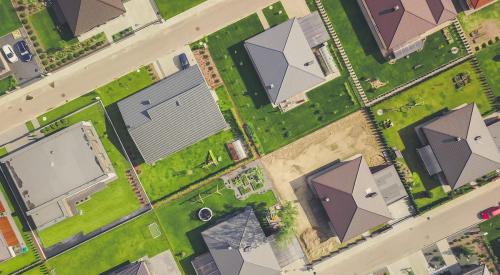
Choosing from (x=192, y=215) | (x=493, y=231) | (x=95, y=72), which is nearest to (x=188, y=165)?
(x=192, y=215)

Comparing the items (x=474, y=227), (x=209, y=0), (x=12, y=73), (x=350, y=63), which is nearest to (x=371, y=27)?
(x=350, y=63)

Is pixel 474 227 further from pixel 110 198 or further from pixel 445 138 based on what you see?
pixel 110 198

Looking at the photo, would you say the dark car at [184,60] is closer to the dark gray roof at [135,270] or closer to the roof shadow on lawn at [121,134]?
the roof shadow on lawn at [121,134]

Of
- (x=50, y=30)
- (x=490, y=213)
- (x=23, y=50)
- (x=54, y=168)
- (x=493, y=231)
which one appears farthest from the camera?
(x=493, y=231)

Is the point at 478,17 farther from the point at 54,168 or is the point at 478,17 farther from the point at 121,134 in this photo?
the point at 54,168

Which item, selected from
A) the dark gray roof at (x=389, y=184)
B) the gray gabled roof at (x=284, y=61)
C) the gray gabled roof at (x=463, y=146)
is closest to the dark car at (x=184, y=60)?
the gray gabled roof at (x=284, y=61)
